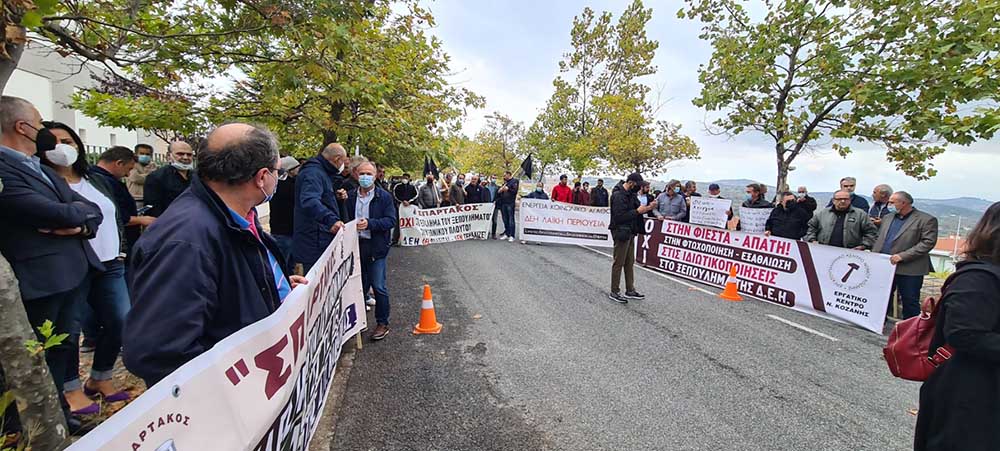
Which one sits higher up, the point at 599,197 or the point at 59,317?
the point at 599,197

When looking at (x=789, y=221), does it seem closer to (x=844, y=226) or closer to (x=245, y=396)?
(x=844, y=226)

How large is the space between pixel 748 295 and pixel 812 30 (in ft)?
19.7

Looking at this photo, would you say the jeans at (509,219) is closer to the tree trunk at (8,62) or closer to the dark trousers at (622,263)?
the dark trousers at (622,263)

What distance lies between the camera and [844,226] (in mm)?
6840

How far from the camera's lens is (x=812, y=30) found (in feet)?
31.0

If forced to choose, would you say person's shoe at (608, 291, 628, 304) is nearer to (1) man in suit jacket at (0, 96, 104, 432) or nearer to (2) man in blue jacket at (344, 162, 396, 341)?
(2) man in blue jacket at (344, 162, 396, 341)

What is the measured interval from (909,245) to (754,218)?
13.7 ft

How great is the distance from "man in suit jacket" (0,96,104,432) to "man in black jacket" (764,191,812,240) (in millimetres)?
8896

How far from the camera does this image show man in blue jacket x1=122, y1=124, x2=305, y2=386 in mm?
1416

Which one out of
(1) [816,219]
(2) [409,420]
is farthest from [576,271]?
(2) [409,420]

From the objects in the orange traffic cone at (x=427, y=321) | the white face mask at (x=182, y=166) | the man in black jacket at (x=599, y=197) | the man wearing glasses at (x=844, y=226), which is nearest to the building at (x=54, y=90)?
the white face mask at (x=182, y=166)

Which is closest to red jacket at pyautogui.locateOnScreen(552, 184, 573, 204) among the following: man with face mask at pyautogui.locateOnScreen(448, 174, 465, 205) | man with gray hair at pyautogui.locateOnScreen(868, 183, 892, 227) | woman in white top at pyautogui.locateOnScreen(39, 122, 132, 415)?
man with face mask at pyautogui.locateOnScreen(448, 174, 465, 205)

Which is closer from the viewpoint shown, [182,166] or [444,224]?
[182,166]

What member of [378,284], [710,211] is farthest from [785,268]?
[378,284]
